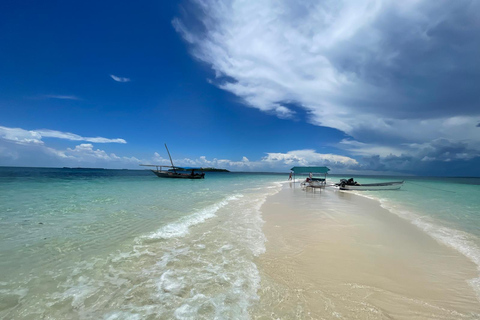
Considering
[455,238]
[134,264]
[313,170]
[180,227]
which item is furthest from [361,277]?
[313,170]

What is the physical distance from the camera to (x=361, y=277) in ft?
16.1

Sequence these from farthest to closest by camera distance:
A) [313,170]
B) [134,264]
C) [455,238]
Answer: [313,170] < [455,238] < [134,264]

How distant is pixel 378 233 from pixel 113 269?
9.95m

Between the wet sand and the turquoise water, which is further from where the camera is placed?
the turquoise water

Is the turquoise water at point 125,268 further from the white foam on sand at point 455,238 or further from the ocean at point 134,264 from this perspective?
the white foam on sand at point 455,238

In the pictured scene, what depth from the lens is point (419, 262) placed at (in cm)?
595

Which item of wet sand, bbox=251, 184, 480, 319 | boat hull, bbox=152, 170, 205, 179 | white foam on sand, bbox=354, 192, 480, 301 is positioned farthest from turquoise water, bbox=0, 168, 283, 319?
boat hull, bbox=152, 170, 205, 179

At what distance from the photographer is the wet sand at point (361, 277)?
378 centimetres

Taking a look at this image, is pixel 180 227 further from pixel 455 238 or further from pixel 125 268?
pixel 455 238

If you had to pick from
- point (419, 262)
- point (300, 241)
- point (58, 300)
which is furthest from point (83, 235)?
point (419, 262)

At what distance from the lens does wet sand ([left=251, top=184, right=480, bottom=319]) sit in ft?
12.4

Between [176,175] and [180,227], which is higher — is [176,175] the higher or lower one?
the higher one

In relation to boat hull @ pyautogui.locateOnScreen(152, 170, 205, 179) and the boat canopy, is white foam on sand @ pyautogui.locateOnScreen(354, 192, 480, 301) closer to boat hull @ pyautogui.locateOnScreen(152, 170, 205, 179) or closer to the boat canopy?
the boat canopy

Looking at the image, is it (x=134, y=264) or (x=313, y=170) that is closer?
(x=134, y=264)
